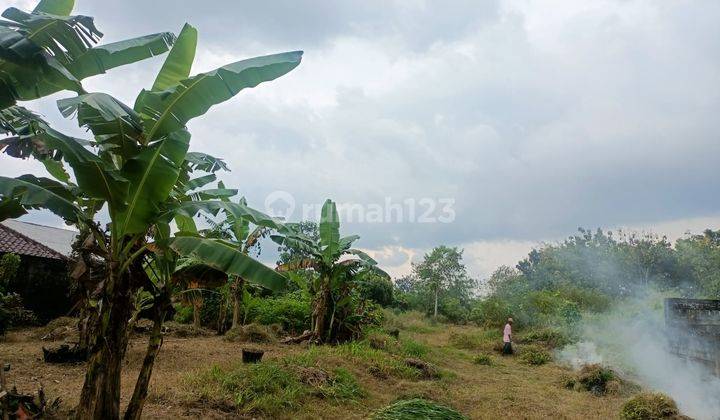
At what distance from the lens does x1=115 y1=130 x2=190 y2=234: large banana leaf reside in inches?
165

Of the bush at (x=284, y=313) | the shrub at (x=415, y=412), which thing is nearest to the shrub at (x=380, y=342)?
the bush at (x=284, y=313)

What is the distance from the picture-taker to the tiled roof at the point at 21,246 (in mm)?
11836

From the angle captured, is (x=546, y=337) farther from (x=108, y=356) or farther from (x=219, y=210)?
(x=108, y=356)

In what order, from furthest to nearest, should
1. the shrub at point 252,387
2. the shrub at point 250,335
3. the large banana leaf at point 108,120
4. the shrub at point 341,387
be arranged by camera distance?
the shrub at point 250,335 → the shrub at point 341,387 → the shrub at point 252,387 → the large banana leaf at point 108,120

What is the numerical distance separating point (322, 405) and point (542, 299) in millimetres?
14814

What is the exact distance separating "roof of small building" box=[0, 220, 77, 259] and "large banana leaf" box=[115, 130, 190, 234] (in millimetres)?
6569

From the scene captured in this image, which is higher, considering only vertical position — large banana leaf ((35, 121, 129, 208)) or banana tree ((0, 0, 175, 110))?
banana tree ((0, 0, 175, 110))

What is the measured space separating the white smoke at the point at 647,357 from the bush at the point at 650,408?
923 mm

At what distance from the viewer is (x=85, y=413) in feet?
13.1

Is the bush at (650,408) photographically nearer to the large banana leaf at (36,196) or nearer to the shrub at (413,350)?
the shrub at (413,350)

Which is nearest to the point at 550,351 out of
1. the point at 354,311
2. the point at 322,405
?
the point at 354,311

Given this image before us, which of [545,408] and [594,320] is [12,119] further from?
[594,320]

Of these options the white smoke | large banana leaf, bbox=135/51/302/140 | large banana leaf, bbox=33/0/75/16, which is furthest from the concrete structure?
large banana leaf, bbox=33/0/75/16

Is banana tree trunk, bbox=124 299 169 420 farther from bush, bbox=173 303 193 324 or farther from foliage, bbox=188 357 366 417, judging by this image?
bush, bbox=173 303 193 324
